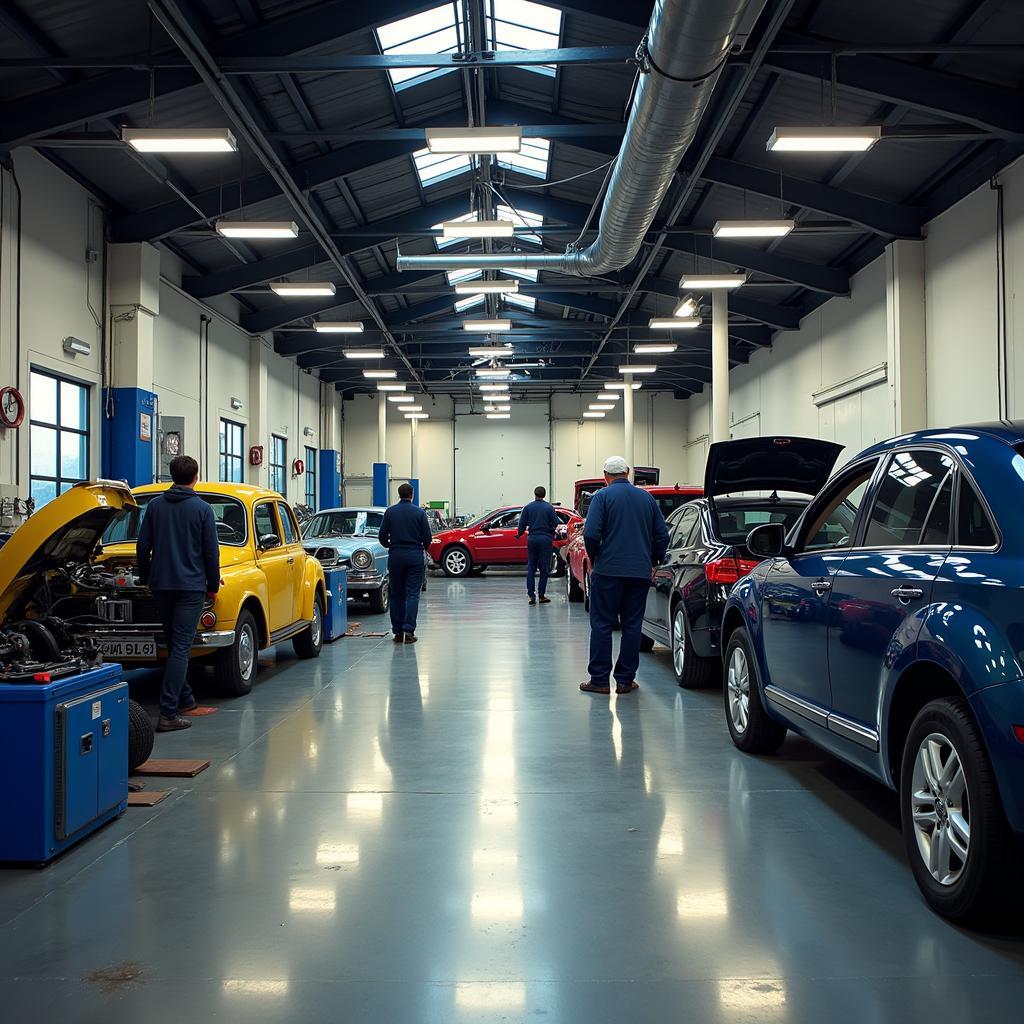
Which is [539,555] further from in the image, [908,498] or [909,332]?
[908,498]

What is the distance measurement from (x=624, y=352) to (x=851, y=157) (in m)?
14.9

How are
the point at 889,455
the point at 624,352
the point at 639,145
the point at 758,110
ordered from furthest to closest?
1. the point at 624,352
2. the point at 758,110
3. the point at 639,145
4. the point at 889,455

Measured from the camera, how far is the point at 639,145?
372 inches

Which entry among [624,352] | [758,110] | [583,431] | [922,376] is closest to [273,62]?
[758,110]

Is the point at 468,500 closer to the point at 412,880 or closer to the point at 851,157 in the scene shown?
the point at 851,157

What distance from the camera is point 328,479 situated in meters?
31.5

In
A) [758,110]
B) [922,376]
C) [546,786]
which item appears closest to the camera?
[546,786]

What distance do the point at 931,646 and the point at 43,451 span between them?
42.0 feet

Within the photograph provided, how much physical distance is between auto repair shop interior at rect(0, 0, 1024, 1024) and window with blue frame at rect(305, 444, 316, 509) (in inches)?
305

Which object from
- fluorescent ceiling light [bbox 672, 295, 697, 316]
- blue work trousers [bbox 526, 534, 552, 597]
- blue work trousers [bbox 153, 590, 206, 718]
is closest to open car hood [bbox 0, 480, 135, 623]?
blue work trousers [bbox 153, 590, 206, 718]

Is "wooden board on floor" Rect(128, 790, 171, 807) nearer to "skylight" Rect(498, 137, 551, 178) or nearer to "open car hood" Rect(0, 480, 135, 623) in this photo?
"open car hood" Rect(0, 480, 135, 623)

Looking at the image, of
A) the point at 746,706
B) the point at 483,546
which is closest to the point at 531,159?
the point at 483,546

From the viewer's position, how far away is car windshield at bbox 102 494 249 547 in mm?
7664

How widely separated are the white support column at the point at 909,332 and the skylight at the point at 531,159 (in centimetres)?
585
